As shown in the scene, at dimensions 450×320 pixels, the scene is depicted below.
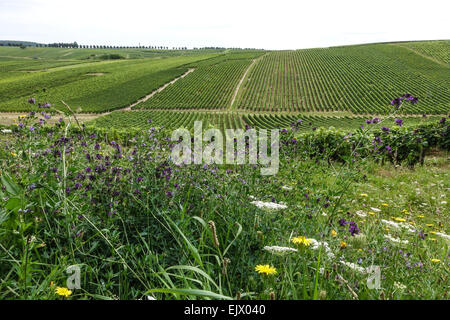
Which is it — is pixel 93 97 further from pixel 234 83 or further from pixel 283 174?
pixel 283 174

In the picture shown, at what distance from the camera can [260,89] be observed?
66.6 metres

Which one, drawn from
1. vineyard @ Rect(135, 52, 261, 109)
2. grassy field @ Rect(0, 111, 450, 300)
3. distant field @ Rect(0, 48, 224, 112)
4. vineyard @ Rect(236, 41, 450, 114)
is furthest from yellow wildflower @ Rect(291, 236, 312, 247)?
distant field @ Rect(0, 48, 224, 112)

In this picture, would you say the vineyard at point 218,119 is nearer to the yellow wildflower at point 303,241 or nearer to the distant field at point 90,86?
the distant field at point 90,86

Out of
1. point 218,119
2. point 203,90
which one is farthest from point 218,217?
point 203,90

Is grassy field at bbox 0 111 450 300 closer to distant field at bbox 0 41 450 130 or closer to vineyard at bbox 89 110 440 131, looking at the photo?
distant field at bbox 0 41 450 130

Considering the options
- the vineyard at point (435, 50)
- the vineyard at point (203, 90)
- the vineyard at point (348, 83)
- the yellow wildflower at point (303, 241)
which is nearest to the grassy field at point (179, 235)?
the yellow wildflower at point (303, 241)

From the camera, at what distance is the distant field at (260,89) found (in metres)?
48.8

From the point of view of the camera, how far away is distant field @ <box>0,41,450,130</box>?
160 ft

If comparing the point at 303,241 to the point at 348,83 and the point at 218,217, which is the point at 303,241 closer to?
the point at 218,217

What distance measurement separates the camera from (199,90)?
6838cm
